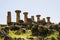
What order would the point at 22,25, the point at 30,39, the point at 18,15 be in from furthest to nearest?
the point at 18,15
the point at 22,25
the point at 30,39

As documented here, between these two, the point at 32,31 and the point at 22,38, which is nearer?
the point at 22,38

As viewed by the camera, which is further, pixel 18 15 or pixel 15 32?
pixel 18 15

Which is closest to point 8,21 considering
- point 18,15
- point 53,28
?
point 18,15

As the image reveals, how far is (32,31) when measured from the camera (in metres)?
57.7

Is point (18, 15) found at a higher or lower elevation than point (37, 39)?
higher

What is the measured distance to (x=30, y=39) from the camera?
52094mm

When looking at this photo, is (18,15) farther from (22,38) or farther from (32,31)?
(22,38)

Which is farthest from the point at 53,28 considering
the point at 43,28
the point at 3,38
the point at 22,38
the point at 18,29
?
the point at 3,38

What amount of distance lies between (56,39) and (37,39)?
4.76m

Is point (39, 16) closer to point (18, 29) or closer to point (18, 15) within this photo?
point (18, 15)

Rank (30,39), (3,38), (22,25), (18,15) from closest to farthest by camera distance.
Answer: (3,38) → (30,39) → (22,25) → (18,15)

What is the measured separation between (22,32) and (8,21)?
11412mm

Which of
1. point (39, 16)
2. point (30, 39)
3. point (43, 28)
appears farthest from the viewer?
point (39, 16)

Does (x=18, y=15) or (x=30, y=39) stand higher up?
(x=18, y=15)
